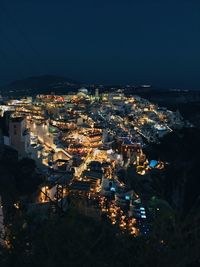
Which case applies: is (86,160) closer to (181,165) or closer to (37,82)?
(181,165)

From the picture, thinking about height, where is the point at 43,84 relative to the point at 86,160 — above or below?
above

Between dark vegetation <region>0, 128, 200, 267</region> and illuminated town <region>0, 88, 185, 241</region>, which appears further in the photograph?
illuminated town <region>0, 88, 185, 241</region>

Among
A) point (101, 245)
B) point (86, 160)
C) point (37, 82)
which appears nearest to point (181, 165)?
point (86, 160)

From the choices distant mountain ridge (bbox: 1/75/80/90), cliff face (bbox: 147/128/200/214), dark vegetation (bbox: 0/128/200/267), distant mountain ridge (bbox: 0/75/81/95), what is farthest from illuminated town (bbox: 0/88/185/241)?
distant mountain ridge (bbox: 1/75/80/90)

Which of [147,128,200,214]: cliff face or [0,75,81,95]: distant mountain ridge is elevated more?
[0,75,81,95]: distant mountain ridge

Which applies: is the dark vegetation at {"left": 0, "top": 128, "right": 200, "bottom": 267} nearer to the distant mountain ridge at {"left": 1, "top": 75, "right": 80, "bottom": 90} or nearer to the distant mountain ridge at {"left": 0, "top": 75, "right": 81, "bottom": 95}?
the distant mountain ridge at {"left": 0, "top": 75, "right": 81, "bottom": 95}

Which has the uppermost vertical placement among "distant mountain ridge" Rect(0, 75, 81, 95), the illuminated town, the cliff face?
"distant mountain ridge" Rect(0, 75, 81, 95)

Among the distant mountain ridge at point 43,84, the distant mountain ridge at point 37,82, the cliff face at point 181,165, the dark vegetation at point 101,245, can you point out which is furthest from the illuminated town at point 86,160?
the distant mountain ridge at point 37,82

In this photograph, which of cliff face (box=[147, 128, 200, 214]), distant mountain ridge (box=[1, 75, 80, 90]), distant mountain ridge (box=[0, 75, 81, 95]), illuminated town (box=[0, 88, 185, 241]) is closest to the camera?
illuminated town (box=[0, 88, 185, 241])

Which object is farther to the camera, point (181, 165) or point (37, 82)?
point (37, 82)
